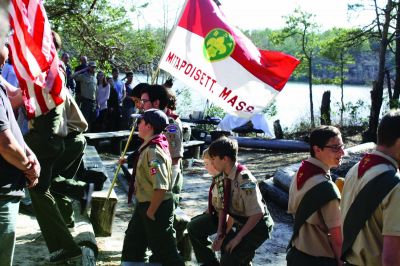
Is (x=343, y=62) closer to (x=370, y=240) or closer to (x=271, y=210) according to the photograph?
(x=271, y=210)

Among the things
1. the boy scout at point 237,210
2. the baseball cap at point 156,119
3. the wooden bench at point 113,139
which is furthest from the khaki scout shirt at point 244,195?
the wooden bench at point 113,139

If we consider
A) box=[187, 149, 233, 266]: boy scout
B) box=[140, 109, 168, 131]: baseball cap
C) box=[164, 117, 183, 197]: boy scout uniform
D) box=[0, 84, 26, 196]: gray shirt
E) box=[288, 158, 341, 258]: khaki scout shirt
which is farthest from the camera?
box=[164, 117, 183, 197]: boy scout uniform

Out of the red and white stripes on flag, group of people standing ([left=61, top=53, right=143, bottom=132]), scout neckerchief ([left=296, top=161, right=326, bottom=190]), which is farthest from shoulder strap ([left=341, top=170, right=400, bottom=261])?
group of people standing ([left=61, top=53, right=143, bottom=132])

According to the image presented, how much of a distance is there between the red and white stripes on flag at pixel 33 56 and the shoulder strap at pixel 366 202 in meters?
2.49

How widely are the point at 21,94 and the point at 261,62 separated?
2737mm

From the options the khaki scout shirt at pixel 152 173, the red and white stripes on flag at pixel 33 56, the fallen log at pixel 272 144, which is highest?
the red and white stripes on flag at pixel 33 56

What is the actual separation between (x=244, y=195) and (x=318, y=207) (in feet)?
3.34

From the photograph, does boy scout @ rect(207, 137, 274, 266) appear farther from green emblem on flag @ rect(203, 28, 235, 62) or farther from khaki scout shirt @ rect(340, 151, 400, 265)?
green emblem on flag @ rect(203, 28, 235, 62)

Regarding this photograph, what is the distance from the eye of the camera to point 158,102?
17.3 feet

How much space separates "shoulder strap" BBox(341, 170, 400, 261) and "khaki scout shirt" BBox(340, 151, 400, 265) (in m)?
0.02

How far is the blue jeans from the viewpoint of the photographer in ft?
11.1

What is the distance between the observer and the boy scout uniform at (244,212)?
4469 millimetres

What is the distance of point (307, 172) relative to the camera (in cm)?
364

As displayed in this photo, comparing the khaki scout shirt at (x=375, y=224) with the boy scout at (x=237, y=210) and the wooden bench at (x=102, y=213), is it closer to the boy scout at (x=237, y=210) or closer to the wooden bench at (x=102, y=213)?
the boy scout at (x=237, y=210)
